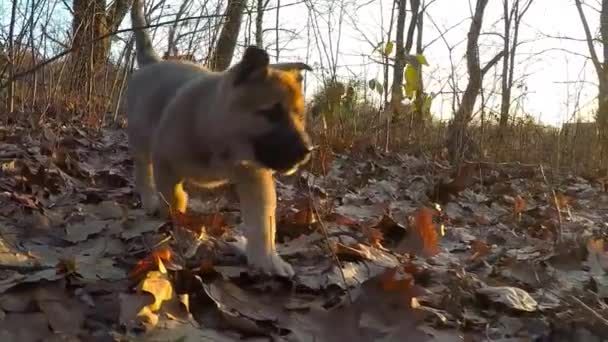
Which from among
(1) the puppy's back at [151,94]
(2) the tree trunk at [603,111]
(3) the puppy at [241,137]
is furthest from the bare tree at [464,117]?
(3) the puppy at [241,137]

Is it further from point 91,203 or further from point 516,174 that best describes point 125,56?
point 91,203

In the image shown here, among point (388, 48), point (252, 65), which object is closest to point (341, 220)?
point (252, 65)

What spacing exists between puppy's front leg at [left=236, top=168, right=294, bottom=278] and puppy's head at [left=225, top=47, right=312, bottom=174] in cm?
9

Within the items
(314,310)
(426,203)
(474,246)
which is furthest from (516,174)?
(314,310)

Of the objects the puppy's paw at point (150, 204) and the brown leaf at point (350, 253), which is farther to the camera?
the puppy's paw at point (150, 204)

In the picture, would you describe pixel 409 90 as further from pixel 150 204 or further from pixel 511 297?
pixel 511 297

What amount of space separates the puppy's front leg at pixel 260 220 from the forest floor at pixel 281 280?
3.1 inches

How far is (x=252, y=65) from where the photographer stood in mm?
3184

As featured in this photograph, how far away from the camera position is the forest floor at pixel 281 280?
6.64ft

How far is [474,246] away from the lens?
11.4 feet

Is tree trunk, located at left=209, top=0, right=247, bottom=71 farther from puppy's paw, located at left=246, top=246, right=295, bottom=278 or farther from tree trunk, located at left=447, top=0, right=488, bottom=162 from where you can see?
puppy's paw, located at left=246, top=246, right=295, bottom=278

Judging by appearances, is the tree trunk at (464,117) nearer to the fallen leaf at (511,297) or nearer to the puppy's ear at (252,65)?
the puppy's ear at (252,65)

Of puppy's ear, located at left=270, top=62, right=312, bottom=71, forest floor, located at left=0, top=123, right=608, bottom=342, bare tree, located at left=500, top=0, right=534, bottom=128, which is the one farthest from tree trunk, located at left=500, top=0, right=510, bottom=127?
puppy's ear, located at left=270, top=62, right=312, bottom=71

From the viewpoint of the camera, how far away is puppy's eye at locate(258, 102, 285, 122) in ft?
10.5
